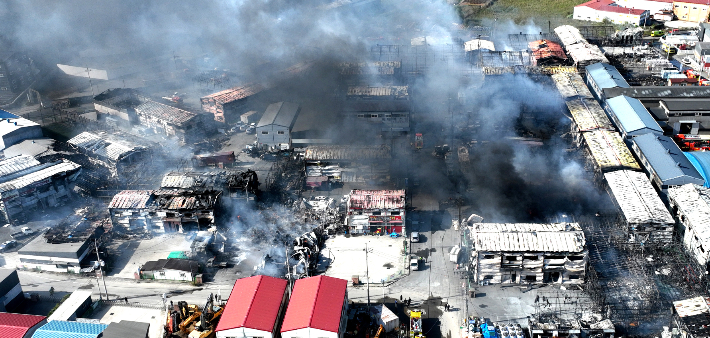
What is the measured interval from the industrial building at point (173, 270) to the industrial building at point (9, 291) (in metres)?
5.49

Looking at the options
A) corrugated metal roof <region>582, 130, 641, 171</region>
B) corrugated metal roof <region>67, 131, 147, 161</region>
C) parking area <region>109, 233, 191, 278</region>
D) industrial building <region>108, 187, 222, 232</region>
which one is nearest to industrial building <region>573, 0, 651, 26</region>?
corrugated metal roof <region>582, 130, 641, 171</region>

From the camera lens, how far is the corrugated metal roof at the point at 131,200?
34688 millimetres

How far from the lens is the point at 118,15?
69.8m

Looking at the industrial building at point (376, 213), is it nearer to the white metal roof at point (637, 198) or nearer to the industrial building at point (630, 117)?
the white metal roof at point (637, 198)

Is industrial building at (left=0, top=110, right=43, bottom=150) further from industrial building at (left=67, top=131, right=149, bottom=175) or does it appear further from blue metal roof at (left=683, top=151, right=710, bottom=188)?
blue metal roof at (left=683, top=151, right=710, bottom=188)

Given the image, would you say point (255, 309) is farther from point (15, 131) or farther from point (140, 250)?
point (15, 131)

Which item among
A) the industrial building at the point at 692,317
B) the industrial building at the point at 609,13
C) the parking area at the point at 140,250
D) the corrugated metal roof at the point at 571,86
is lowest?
the industrial building at the point at 692,317

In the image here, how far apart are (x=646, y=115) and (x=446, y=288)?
2301cm

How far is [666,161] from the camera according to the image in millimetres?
37062

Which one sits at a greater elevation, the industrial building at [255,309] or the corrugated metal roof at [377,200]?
the corrugated metal roof at [377,200]

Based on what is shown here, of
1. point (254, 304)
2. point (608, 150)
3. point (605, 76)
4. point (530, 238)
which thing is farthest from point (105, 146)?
point (605, 76)

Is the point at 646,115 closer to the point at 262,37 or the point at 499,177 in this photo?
the point at 499,177

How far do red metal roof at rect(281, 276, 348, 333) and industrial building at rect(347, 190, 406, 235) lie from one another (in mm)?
6738

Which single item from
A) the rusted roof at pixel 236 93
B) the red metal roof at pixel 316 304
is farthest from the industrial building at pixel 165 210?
the rusted roof at pixel 236 93
